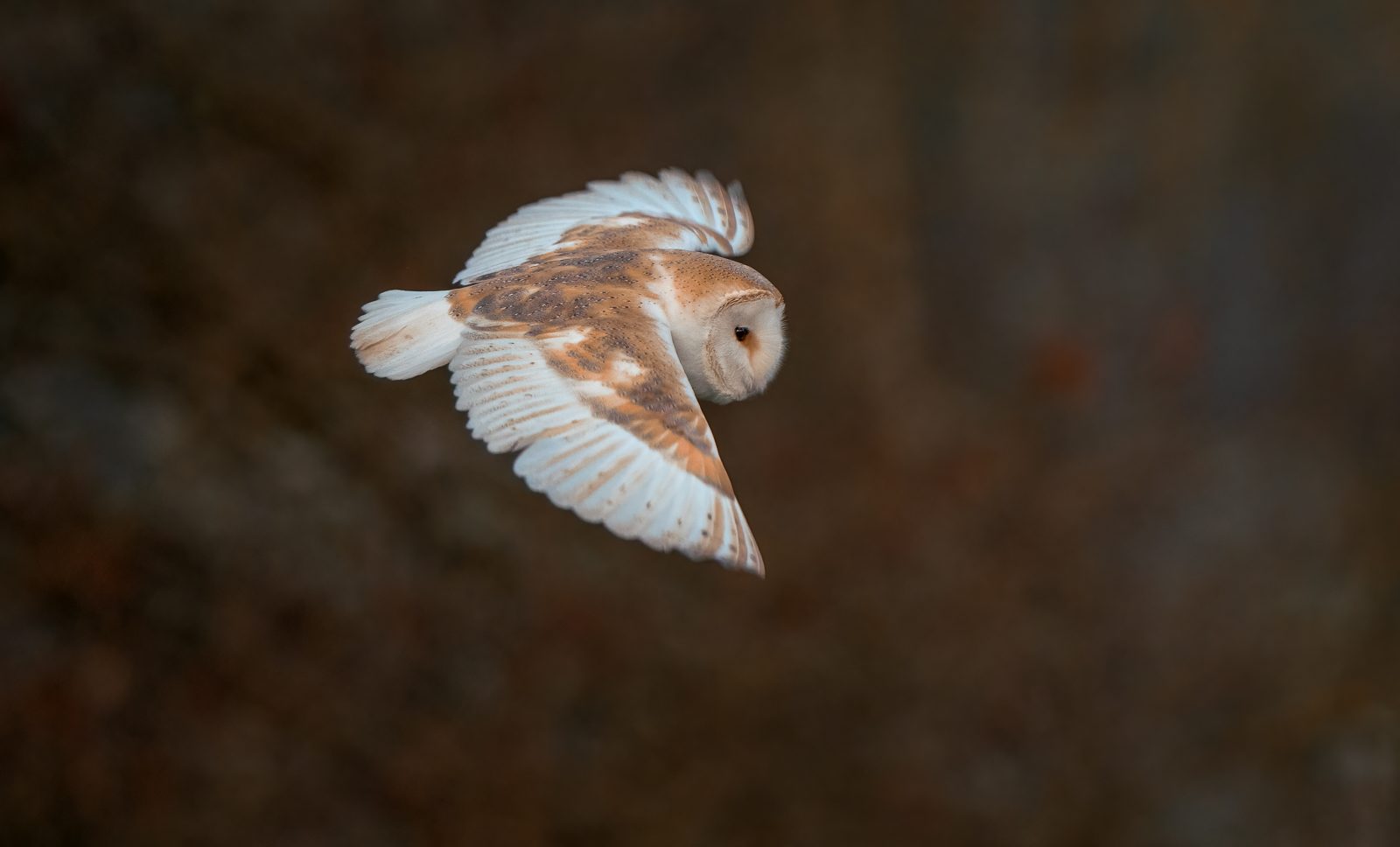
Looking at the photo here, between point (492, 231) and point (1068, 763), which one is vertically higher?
point (492, 231)

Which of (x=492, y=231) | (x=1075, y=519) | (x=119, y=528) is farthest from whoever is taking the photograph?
(x=1075, y=519)

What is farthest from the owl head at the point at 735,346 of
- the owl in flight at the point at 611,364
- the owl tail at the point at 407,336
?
the owl tail at the point at 407,336

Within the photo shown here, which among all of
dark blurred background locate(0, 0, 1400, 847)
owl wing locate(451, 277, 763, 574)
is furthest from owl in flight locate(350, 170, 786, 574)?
dark blurred background locate(0, 0, 1400, 847)

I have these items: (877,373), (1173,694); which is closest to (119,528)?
(877,373)

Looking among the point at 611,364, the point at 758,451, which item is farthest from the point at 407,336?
the point at 758,451

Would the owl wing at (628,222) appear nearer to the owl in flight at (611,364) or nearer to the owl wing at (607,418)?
the owl in flight at (611,364)

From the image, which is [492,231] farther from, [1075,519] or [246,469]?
[1075,519]
